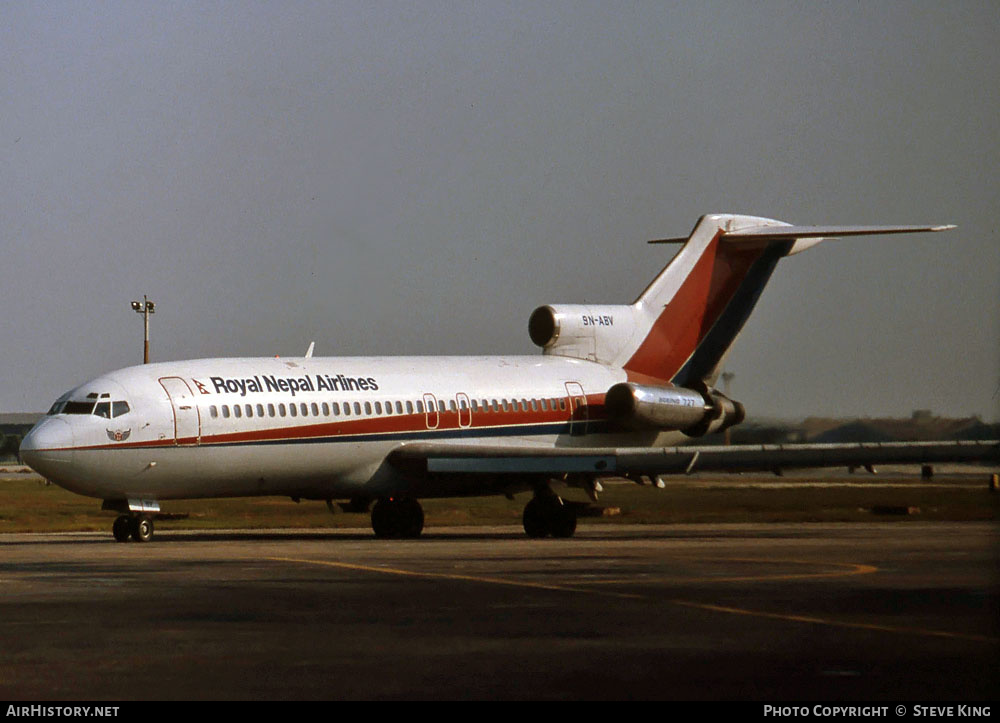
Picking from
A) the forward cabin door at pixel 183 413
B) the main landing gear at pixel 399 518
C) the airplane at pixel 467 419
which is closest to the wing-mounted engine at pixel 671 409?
the airplane at pixel 467 419

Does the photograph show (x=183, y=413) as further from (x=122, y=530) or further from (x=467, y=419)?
(x=467, y=419)

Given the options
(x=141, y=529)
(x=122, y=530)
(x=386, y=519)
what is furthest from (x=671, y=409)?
(x=122, y=530)

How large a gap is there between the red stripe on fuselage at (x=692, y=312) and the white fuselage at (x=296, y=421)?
6.80ft

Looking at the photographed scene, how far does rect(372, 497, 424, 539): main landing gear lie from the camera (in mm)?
39312

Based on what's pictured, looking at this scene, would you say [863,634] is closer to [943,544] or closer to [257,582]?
[257,582]

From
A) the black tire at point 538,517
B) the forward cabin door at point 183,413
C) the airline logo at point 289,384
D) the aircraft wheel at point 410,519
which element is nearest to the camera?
the forward cabin door at point 183,413

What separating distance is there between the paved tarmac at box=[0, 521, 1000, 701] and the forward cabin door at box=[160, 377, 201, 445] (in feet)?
13.4

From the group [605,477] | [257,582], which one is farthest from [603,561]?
[605,477]

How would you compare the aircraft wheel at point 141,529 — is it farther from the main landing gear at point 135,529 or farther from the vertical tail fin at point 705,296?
the vertical tail fin at point 705,296

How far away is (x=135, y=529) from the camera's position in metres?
35.2

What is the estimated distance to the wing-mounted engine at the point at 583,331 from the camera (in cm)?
4347

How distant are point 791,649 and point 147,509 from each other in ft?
73.4

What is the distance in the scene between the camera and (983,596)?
802 inches

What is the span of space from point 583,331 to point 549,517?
6.42 m
